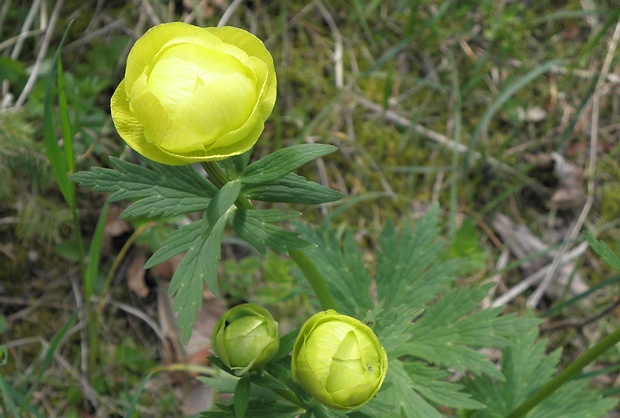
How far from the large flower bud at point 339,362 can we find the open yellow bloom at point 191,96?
0.34m

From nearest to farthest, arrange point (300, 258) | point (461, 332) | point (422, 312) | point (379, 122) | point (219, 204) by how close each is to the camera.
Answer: point (219, 204) → point (300, 258) → point (422, 312) → point (461, 332) → point (379, 122)

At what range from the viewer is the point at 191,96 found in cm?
96

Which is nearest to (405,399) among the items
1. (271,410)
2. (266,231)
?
(271,410)

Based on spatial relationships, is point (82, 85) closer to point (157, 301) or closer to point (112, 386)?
point (157, 301)

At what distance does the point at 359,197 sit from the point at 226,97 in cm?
129

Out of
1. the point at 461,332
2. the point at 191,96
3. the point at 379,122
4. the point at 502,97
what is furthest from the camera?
the point at 379,122

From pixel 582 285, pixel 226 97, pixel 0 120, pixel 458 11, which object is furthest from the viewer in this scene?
pixel 458 11

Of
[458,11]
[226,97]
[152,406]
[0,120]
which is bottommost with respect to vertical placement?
[152,406]

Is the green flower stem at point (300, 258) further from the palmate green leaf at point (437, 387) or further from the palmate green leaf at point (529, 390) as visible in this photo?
the palmate green leaf at point (529, 390)

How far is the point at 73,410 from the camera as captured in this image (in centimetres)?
199

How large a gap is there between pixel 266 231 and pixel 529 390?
102 cm

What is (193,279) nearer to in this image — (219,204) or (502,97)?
(219,204)

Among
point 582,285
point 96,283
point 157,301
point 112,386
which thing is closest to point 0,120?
point 96,283

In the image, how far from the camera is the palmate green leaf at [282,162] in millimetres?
1104
